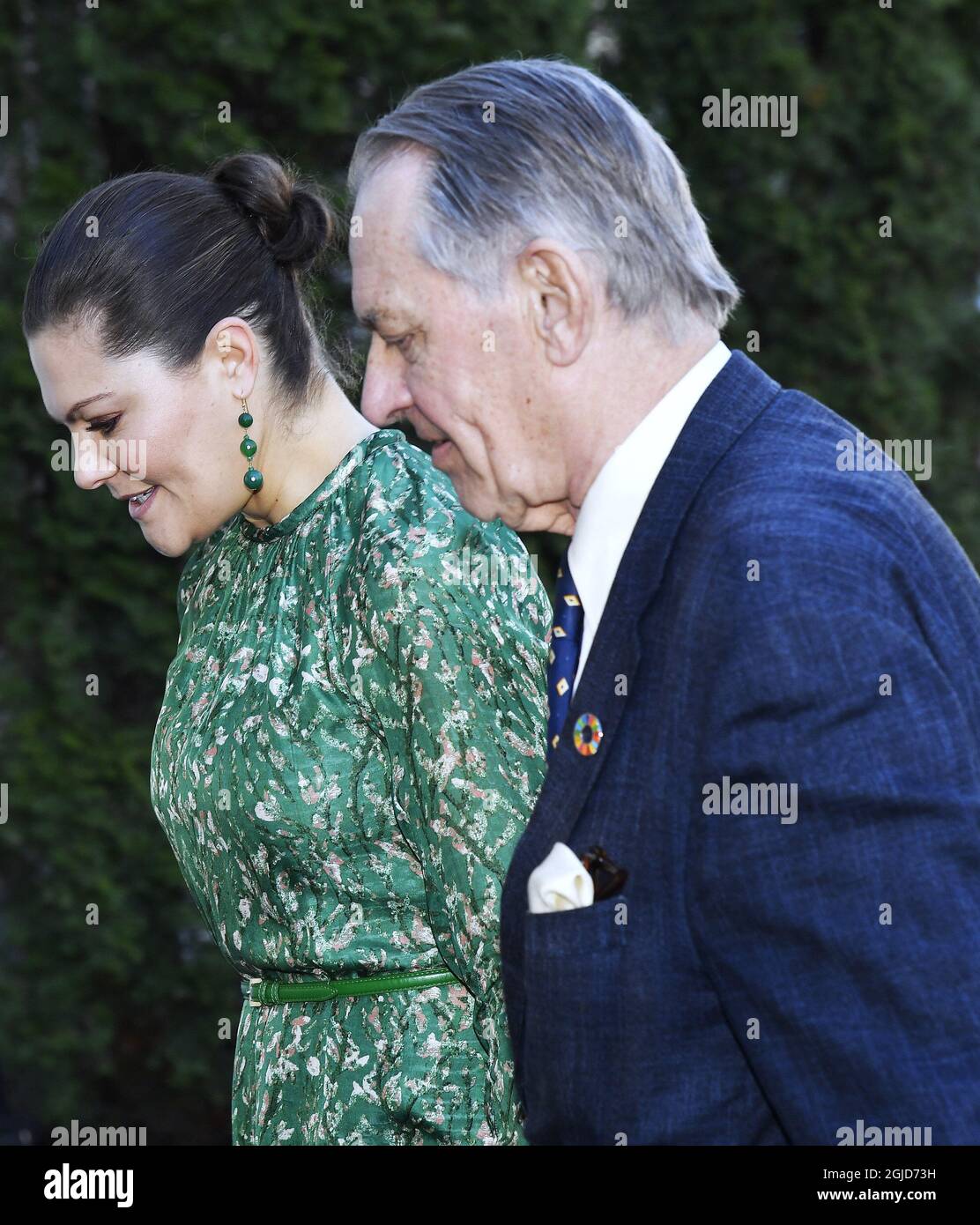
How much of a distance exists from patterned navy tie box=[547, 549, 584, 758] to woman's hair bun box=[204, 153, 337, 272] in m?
1.05

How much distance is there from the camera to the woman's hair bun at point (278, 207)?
2355 mm

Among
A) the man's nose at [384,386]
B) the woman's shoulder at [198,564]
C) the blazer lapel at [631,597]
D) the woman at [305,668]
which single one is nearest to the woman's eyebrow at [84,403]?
the woman at [305,668]

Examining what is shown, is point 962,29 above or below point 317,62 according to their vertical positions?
above

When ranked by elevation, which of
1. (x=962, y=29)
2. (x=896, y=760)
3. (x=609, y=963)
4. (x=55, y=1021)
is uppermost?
(x=962, y=29)

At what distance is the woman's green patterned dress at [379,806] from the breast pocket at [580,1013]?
19.3 inches

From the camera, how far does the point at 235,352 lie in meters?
2.25

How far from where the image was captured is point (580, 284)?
4.73 ft

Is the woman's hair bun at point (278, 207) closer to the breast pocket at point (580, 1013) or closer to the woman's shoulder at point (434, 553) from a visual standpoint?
the woman's shoulder at point (434, 553)

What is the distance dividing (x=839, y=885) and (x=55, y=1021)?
3118 millimetres

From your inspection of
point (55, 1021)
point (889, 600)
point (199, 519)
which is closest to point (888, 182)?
point (199, 519)

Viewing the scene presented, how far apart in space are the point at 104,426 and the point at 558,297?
97 cm

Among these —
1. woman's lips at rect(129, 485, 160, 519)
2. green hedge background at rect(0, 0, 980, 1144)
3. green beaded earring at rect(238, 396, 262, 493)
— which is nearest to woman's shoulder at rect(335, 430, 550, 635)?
green beaded earring at rect(238, 396, 262, 493)

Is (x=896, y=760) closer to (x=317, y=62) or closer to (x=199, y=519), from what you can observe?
(x=199, y=519)
